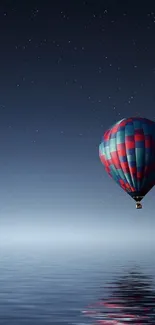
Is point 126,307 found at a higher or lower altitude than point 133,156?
lower

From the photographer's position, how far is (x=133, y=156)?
53.0 meters

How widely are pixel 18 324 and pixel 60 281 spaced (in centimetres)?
2780

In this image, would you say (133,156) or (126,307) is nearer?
(126,307)

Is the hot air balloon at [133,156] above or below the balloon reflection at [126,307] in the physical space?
above

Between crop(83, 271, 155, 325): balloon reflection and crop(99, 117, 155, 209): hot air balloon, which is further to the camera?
crop(99, 117, 155, 209): hot air balloon

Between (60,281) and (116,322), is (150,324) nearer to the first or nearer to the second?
(116,322)

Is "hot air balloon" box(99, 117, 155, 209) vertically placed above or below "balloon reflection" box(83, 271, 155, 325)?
above

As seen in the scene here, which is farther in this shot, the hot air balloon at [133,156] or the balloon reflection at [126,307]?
the hot air balloon at [133,156]

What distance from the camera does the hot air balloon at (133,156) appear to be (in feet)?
173

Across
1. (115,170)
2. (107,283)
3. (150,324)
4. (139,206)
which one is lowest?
(150,324)

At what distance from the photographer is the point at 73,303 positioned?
34.5m

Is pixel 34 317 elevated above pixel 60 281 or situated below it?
below

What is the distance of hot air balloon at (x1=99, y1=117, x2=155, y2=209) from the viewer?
52.7 m

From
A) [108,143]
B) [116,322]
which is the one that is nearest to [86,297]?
[116,322]
